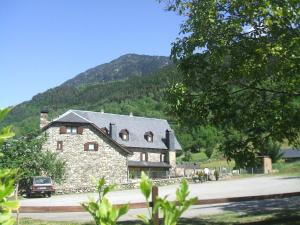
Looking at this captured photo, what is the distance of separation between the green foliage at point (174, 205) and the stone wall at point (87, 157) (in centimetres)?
5390

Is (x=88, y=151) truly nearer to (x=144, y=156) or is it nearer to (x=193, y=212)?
(x=144, y=156)

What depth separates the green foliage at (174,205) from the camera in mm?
2219

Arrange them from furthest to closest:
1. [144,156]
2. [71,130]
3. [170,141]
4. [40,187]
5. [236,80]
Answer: [170,141] → [144,156] → [71,130] → [40,187] → [236,80]

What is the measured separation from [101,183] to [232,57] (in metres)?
9.93

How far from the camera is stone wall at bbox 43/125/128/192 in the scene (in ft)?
186

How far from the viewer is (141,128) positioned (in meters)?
71.5

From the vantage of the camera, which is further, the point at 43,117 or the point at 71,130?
the point at 43,117

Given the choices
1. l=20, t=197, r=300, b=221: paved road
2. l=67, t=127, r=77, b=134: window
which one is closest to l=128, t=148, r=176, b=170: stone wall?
l=67, t=127, r=77, b=134: window

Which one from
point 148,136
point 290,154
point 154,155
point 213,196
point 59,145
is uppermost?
point 148,136

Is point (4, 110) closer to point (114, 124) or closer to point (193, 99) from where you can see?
point (193, 99)

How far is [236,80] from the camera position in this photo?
12703 mm

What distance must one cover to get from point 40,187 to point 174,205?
42344mm

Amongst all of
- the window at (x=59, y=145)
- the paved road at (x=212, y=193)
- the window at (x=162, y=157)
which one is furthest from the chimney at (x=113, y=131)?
the paved road at (x=212, y=193)

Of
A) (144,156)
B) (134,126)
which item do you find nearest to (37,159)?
(144,156)
